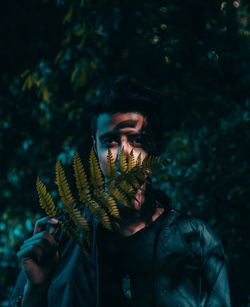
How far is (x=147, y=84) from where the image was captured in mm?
3934

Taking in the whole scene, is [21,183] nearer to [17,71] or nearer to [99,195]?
[17,71]

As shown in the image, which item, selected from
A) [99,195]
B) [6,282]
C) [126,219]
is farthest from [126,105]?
[6,282]

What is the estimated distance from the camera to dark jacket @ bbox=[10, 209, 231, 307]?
5.82 ft

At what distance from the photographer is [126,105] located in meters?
2.21

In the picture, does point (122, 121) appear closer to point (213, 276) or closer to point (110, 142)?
point (110, 142)

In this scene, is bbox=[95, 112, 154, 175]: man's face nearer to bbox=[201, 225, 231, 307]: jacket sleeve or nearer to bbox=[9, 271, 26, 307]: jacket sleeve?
bbox=[201, 225, 231, 307]: jacket sleeve

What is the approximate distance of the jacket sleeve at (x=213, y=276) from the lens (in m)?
1.75

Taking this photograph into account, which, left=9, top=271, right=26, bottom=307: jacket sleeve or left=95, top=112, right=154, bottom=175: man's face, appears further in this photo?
left=95, top=112, right=154, bottom=175: man's face

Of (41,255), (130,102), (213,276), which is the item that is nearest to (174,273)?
(213,276)

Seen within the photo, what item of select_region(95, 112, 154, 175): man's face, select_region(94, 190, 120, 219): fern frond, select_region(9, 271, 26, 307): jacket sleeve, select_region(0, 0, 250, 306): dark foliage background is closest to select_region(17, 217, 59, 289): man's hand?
select_region(94, 190, 120, 219): fern frond

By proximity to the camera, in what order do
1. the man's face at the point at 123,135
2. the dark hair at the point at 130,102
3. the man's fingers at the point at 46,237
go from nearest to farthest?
the man's fingers at the point at 46,237
the man's face at the point at 123,135
the dark hair at the point at 130,102

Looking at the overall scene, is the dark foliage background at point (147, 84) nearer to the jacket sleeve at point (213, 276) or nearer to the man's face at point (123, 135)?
A: the man's face at point (123, 135)

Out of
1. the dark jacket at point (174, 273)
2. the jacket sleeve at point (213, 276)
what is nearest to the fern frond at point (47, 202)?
the dark jacket at point (174, 273)

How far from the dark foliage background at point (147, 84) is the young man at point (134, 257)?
734 mm
